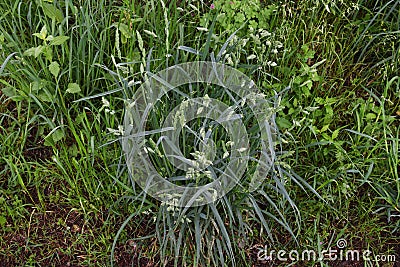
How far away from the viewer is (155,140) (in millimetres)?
2238

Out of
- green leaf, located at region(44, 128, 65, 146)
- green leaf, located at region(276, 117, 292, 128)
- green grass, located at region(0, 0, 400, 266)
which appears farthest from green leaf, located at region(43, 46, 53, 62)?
green leaf, located at region(276, 117, 292, 128)

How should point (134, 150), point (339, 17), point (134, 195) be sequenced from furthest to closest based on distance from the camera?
point (339, 17)
point (134, 195)
point (134, 150)

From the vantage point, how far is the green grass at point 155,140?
2.20m

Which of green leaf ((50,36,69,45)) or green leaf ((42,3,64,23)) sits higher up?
green leaf ((42,3,64,23))

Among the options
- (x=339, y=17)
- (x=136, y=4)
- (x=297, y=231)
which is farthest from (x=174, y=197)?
(x=339, y=17)

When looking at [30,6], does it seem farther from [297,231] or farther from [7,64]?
[297,231]

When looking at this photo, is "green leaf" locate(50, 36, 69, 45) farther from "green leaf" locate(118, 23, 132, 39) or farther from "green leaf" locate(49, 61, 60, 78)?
"green leaf" locate(118, 23, 132, 39)

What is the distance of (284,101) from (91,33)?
991mm

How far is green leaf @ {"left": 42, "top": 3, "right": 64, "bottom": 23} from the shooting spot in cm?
236

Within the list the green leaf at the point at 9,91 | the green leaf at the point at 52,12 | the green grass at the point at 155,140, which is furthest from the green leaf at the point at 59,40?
the green leaf at the point at 9,91

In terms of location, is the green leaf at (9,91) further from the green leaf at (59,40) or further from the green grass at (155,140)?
the green leaf at (59,40)

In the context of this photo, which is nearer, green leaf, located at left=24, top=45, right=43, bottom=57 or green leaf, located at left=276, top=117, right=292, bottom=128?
green leaf, located at left=24, top=45, right=43, bottom=57

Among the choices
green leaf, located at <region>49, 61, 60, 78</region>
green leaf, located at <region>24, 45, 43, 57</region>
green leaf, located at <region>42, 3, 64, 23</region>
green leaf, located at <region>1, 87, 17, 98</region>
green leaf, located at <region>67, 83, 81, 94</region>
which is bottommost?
green leaf, located at <region>1, 87, 17, 98</region>

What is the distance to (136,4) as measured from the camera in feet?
8.62
